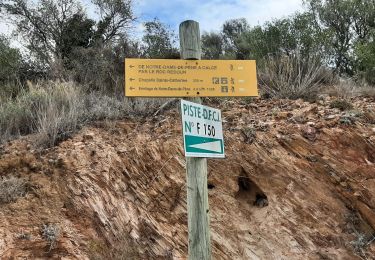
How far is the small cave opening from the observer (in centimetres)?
616

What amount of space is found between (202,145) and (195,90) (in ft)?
1.56

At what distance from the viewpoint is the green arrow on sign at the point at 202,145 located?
12.4 ft

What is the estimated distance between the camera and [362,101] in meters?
7.45

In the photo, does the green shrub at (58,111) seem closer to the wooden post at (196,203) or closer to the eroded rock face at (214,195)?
the eroded rock face at (214,195)

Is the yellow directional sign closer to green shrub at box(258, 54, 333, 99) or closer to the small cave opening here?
the small cave opening

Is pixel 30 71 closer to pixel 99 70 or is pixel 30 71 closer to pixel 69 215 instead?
pixel 99 70

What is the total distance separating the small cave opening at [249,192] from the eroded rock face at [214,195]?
1 cm

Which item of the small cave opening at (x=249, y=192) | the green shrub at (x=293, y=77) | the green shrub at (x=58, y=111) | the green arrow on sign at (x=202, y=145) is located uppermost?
the green shrub at (x=293, y=77)

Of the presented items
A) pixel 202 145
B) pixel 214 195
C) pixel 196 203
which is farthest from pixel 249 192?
pixel 202 145

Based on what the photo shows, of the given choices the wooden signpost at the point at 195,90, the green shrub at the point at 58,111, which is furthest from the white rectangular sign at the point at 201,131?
the green shrub at the point at 58,111

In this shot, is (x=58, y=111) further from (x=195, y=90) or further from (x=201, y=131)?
(x=201, y=131)

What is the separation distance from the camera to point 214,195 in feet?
19.8

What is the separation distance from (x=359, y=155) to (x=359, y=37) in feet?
23.8

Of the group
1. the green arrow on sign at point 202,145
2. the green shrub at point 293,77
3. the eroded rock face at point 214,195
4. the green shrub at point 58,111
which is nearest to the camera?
the green arrow on sign at point 202,145
